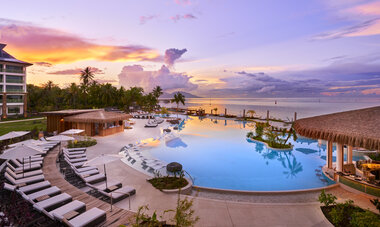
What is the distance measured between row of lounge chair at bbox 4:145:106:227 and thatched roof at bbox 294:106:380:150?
25.5 feet

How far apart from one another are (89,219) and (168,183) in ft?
12.2

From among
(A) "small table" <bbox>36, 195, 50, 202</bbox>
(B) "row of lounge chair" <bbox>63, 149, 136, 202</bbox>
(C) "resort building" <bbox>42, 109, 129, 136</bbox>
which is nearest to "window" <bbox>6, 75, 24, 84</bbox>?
(C) "resort building" <bbox>42, 109, 129, 136</bbox>

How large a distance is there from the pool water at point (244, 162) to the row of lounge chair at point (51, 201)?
5.77 m

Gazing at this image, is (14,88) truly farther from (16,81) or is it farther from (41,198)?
(41,198)

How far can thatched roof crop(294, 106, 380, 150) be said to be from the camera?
19.1 ft

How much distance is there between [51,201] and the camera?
6008mm

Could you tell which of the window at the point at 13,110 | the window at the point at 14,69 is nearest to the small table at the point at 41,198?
the window at the point at 13,110

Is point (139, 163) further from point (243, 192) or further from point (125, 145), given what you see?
point (243, 192)

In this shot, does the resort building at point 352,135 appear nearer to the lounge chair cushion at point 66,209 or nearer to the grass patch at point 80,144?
the lounge chair cushion at point 66,209

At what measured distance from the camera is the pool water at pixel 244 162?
10.3 metres

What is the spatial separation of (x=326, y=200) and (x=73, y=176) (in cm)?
1037

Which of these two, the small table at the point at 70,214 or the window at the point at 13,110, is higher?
the window at the point at 13,110

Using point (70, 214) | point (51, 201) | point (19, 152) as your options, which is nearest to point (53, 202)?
point (51, 201)

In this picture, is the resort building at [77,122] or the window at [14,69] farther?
the window at [14,69]
